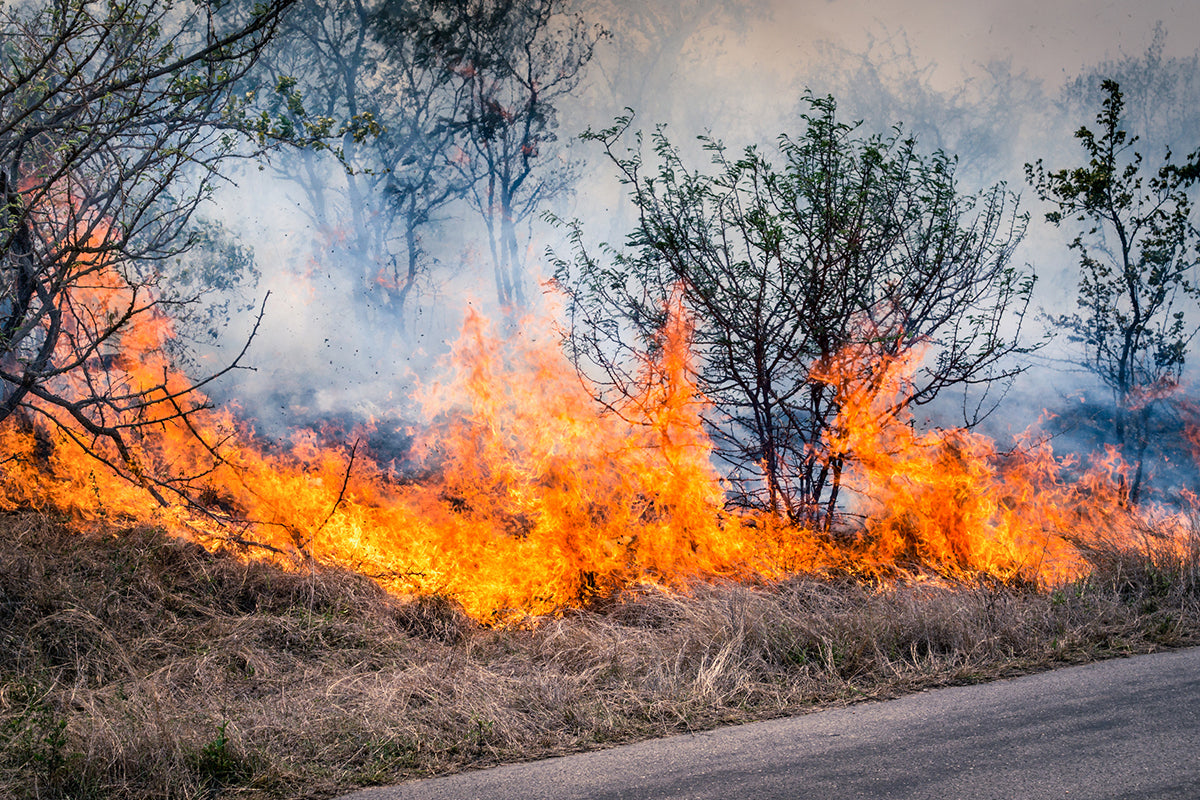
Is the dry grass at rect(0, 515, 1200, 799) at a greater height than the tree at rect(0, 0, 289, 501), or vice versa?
the tree at rect(0, 0, 289, 501)

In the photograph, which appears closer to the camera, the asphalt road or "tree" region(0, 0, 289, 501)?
the asphalt road

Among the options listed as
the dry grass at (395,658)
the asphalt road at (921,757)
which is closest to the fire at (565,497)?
the dry grass at (395,658)

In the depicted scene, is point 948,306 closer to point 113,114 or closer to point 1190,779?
point 1190,779

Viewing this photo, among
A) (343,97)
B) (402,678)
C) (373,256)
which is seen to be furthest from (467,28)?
(402,678)

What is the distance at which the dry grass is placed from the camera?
15.0 feet

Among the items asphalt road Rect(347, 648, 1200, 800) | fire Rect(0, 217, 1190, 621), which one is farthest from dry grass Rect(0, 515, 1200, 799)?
fire Rect(0, 217, 1190, 621)

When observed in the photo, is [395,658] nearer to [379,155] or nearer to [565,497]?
[565,497]

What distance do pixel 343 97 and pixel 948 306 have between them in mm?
13238

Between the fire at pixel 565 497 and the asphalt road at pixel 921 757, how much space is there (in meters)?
2.82

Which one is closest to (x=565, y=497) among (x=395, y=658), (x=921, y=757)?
(x=395, y=658)

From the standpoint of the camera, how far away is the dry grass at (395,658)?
15.0 ft

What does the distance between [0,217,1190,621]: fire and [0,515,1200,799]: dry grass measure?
0.45 m

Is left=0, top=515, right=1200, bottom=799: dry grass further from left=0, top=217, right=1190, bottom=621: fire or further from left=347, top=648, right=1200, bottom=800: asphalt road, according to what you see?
left=0, top=217, right=1190, bottom=621: fire

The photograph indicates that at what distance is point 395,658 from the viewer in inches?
264
